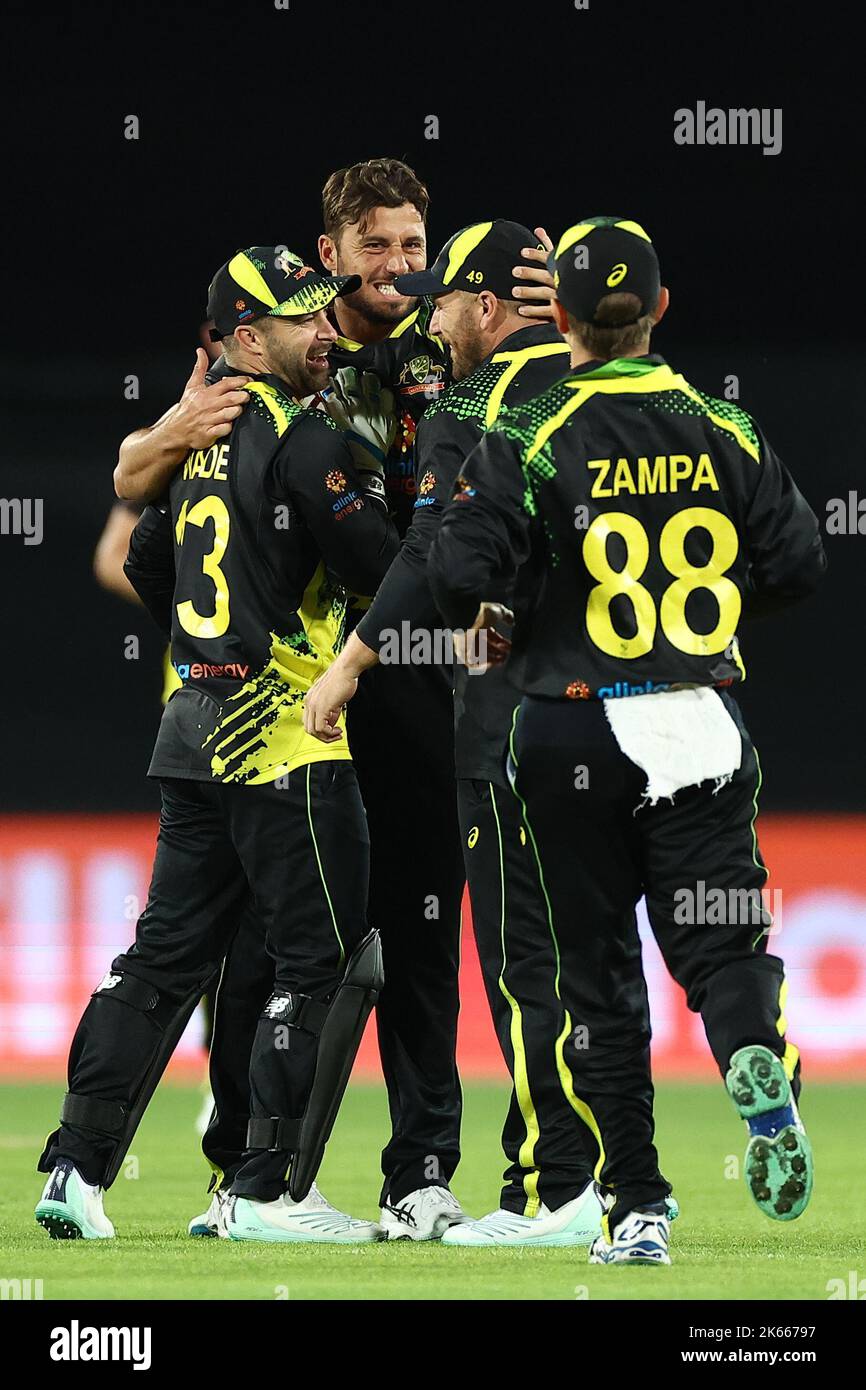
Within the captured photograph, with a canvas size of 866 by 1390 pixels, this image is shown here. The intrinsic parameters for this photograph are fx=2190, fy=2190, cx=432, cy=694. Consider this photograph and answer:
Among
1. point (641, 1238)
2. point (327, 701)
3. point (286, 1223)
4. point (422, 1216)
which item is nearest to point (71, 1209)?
point (286, 1223)

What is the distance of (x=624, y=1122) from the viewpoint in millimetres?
3143

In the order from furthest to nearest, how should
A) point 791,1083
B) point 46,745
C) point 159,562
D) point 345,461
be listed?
point 46,745
point 159,562
point 345,461
point 791,1083

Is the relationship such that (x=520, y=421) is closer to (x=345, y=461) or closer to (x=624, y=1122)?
(x=345, y=461)

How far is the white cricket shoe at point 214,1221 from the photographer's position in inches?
151

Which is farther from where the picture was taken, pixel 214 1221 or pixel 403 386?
pixel 403 386

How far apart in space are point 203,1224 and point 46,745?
5155 mm

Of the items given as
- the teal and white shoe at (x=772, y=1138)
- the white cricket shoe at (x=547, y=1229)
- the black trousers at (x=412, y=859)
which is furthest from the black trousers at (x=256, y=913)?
the teal and white shoe at (x=772, y=1138)

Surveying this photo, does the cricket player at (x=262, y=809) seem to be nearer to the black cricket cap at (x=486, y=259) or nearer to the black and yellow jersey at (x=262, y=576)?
the black and yellow jersey at (x=262, y=576)

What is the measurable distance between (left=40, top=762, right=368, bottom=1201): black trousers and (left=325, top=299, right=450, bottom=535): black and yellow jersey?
2.12 feet

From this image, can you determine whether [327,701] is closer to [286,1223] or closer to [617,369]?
[617,369]

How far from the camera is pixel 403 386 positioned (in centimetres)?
426

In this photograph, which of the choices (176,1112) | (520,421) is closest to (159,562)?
(520,421)

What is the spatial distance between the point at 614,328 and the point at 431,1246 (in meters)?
1.58

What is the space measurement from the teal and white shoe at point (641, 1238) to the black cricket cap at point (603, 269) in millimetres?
1293
